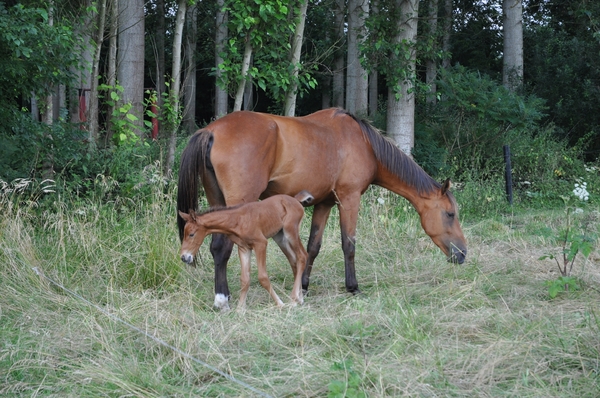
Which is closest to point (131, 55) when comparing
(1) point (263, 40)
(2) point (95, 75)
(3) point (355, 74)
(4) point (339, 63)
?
(2) point (95, 75)

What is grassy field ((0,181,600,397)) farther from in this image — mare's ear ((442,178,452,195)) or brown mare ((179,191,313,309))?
mare's ear ((442,178,452,195))

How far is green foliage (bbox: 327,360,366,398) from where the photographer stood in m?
3.23

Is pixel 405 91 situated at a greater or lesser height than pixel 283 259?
greater

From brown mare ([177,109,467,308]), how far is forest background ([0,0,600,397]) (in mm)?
404

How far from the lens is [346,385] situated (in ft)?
10.7

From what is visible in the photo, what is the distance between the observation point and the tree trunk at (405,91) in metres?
11.5

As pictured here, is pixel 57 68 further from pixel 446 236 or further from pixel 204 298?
pixel 446 236

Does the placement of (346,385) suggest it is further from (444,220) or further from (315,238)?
(444,220)

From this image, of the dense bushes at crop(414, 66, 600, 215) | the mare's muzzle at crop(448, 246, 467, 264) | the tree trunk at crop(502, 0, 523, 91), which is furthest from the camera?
the tree trunk at crop(502, 0, 523, 91)

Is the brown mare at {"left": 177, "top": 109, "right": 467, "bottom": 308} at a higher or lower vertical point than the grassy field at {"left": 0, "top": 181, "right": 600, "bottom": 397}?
higher

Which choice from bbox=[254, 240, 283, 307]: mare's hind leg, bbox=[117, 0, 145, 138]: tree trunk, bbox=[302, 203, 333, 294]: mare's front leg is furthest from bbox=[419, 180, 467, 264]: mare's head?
bbox=[117, 0, 145, 138]: tree trunk

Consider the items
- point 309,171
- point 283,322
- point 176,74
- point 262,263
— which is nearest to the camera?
point 283,322

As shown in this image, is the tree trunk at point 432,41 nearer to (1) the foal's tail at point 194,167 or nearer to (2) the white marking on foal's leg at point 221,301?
(1) the foal's tail at point 194,167

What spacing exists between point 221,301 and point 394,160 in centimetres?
211
